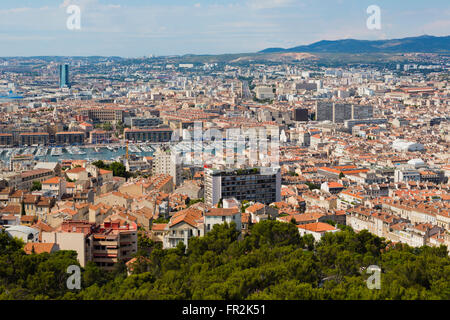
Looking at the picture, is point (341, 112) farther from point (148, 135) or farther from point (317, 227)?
point (317, 227)

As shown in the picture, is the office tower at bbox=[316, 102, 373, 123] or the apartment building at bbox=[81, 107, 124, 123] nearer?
the office tower at bbox=[316, 102, 373, 123]

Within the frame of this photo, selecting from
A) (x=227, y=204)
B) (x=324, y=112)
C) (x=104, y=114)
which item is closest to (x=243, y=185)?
(x=227, y=204)

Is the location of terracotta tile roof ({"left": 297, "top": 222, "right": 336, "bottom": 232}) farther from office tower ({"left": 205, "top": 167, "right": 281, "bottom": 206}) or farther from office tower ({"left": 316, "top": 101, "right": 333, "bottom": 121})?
office tower ({"left": 316, "top": 101, "right": 333, "bottom": 121})

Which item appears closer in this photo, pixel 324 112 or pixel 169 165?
pixel 169 165

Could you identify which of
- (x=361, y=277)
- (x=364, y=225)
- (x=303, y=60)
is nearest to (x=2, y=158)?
(x=364, y=225)

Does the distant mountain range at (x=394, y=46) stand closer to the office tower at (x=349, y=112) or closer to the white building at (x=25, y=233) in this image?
the office tower at (x=349, y=112)

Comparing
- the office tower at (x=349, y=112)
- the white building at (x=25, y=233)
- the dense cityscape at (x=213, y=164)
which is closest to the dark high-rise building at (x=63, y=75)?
the dense cityscape at (x=213, y=164)

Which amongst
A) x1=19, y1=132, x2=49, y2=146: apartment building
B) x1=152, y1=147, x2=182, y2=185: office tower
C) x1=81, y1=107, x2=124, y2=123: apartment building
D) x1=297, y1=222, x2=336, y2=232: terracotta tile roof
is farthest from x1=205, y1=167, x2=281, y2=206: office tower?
x1=81, y1=107, x2=124, y2=123: apartment building

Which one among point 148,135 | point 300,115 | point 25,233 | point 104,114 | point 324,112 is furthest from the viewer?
point 104,114

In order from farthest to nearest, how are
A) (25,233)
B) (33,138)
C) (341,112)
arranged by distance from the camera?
1. (341,112)
2. (33,138)
3. (25,233)

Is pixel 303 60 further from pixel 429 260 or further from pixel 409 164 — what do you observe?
pixel 429 260
